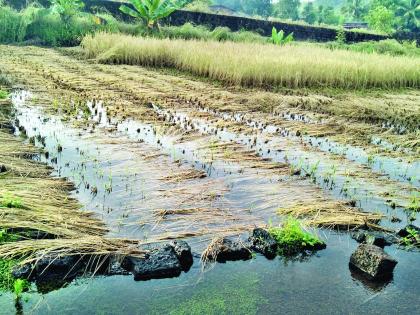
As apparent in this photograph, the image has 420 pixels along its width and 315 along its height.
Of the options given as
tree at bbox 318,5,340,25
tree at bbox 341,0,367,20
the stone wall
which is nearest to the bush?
the stone wall

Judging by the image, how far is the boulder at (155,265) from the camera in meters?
3.07

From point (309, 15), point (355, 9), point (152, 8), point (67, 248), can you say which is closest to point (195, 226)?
point (67, 248)

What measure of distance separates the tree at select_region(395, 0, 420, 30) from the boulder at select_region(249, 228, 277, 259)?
131 feet

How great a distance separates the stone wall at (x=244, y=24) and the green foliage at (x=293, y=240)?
2246 cm

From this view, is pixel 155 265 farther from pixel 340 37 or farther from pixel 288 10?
pixel 288 10

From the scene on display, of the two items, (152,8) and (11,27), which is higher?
(152,8)

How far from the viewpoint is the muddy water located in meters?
2.83

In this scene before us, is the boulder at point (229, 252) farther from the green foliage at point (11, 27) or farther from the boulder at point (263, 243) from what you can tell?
the green foliage at point (11, 27)

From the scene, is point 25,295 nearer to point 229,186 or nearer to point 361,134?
point 229,186

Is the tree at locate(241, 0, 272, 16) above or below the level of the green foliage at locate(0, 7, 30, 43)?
above

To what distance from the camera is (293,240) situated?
3516mm

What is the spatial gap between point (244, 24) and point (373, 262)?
24.5m

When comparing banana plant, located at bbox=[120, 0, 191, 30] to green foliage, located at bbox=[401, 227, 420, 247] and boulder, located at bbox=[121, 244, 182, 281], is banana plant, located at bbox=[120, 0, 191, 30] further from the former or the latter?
boulder, located at bbox=[121, 244, 182, 281]

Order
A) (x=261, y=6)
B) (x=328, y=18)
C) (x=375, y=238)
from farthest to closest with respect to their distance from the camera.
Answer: (x=261, y=6) → (x=328, y=18) → (x=375, y=238)
